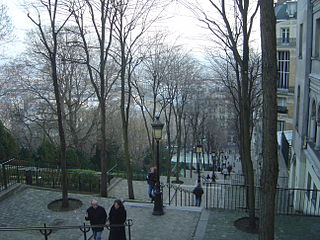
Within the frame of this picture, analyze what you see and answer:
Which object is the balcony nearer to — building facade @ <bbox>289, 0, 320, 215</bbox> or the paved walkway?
building facade @ <bbox>289, 0, 320, 215</bbox>

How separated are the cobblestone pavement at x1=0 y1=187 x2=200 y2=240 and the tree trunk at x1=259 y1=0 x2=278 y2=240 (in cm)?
388

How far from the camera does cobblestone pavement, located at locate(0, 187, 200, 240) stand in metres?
10.2

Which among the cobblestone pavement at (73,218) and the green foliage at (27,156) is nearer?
the cobblestone pavement at (73,218)

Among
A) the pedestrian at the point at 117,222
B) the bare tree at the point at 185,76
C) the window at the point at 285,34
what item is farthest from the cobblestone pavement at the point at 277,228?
the window at the point at 285,34

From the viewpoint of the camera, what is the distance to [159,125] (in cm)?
1189

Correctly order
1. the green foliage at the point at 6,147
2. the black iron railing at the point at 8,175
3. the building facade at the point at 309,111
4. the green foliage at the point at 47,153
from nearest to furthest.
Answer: the building facade at the point at 309,111, the black iron railing at the point at 8,175, the green foliage at the point at 6,147, the green foliage at the point at 47,153

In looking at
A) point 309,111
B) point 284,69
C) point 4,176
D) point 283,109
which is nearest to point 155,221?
point 4,176

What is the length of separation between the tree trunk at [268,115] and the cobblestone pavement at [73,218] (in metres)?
3.88

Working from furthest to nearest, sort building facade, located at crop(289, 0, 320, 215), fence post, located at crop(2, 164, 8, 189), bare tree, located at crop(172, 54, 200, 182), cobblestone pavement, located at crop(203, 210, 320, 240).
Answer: bare tree, located at crop(172, 54, 200, 182), fence post, located at crop(2, 164, 8, 189), building facade, located at crop(289, 0, 320, 215), cobblestone pavement, located at crop(203, 210, 320, 240)

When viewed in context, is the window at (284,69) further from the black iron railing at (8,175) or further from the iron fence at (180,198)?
the black iron railing at (8,175)

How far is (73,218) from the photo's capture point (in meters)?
11.9


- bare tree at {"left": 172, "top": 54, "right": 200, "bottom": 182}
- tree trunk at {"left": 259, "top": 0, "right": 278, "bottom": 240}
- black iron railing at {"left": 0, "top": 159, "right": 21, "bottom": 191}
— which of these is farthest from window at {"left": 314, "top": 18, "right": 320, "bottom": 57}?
bare tree at {"left": 172, "top": 54, "right": 200, "bottom": 182}

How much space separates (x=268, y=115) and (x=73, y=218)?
26.8ft

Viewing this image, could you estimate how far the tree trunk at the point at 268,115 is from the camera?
20.2ft
